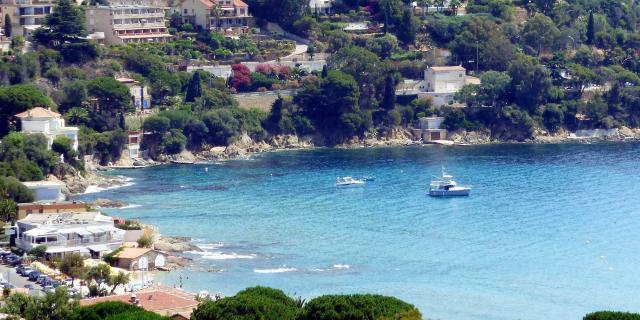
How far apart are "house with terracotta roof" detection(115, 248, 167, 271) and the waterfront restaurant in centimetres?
108

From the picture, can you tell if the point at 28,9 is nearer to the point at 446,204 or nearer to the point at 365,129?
the point at 365,129

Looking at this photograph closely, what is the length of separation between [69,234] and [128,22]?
33.1 meters

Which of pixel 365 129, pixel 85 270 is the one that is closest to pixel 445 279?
pixel 85 270

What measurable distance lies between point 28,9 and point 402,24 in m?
20.9

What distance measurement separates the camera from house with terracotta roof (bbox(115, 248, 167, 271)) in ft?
171

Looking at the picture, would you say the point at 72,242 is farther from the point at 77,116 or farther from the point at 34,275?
the point at 77,116

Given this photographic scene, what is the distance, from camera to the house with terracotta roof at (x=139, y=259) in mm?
52188

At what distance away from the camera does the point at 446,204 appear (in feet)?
215

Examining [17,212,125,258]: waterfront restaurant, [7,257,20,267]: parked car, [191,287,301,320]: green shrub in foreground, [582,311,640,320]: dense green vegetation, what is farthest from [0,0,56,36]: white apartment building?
[582,311,640,320]: dense green vegetation

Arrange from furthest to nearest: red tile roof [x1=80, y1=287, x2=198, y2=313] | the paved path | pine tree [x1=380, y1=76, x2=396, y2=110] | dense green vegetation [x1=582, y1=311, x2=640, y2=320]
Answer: pine tree [x1=380, y1=76, x2=396, y2=110] < the paved path < red tile roof [x1=80, y1=287, x2=198, y2=313] < dense green vegetation [x1=582, y1=311, x2=640, y2=320]

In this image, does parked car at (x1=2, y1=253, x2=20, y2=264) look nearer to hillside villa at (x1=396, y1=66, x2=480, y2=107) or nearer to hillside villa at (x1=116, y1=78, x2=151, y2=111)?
hillside villa at (x1=116, y1=78, x2=151, y2=111)

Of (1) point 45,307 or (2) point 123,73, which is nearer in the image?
(1) point 45,307

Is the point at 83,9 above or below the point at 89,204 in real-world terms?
above

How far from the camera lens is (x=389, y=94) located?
278ft
